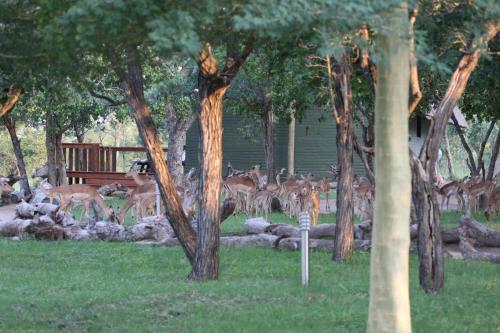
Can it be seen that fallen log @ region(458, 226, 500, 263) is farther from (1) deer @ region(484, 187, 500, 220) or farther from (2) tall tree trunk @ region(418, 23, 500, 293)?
(1) deer @ region(484, 187, 500, 220)

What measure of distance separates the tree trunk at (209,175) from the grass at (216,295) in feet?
1.21

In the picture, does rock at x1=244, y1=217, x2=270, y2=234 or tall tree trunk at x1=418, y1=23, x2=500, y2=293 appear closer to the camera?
tall tree trunk at x1=418, y1=23, x2=500, y2=293

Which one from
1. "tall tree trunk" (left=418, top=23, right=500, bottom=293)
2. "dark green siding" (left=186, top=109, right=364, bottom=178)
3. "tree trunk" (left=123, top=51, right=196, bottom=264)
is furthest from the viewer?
"dark green siding" (left=186, top=109, right=364, bottom=178)

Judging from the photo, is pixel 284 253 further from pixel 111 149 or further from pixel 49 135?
pixel 111 149

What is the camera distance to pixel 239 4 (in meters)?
6.76

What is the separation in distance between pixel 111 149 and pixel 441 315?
33126 mm

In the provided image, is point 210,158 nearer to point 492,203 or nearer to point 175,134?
point 492,203

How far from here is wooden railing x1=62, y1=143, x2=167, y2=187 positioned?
39.2 meters

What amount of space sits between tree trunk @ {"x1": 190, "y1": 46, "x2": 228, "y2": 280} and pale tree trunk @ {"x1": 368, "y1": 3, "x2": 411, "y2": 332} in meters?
5.81

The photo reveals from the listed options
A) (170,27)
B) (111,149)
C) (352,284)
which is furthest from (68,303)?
(111,149)

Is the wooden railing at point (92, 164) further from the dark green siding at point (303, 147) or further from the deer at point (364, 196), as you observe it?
the deer at point (364, 196)

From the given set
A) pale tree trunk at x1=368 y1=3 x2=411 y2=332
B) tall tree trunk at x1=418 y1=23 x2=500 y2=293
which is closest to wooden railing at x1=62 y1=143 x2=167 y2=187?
tall tree trunk at x1=418 y1=23 x2=500 y2=293

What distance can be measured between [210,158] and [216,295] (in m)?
2.27

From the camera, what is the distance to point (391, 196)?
7.20 meters
